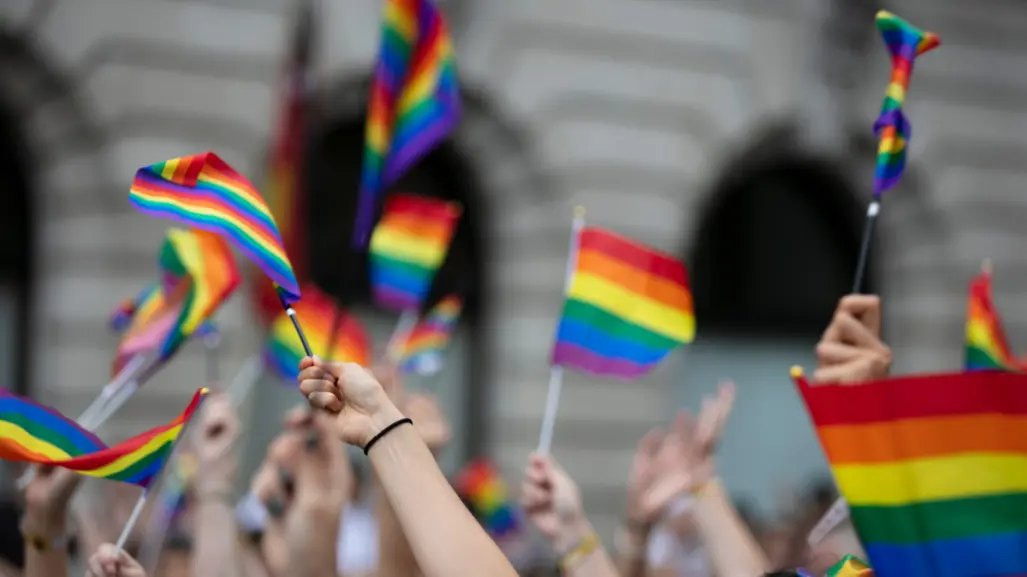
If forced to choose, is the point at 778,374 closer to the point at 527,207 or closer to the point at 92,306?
the point at 527,207

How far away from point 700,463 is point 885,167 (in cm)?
111

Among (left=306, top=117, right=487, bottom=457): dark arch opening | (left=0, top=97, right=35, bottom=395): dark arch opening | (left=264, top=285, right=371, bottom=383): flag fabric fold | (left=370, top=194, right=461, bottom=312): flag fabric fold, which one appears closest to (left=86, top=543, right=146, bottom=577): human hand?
(left=264, top=285, right=371, bottom=383): flag fabric fold

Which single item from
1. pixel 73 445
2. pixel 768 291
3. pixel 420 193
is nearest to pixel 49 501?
pixel 73 445

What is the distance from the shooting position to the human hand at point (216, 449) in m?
3.69

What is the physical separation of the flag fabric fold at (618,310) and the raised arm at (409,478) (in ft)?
6.14

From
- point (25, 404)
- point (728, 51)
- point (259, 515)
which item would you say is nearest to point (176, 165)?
point (25, 404)

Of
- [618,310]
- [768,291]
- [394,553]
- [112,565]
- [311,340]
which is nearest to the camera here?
[112,565]

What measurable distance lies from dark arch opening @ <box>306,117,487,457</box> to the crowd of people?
3.74 m

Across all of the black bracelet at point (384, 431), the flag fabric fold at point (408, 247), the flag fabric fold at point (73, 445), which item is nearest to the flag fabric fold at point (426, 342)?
the flag fabric fold at point (408, 247)

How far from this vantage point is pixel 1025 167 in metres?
11.6

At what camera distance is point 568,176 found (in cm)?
945

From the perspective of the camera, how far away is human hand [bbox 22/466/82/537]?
2.93 m

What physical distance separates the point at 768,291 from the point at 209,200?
8.47 m

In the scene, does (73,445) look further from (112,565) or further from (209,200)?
(209,200)
